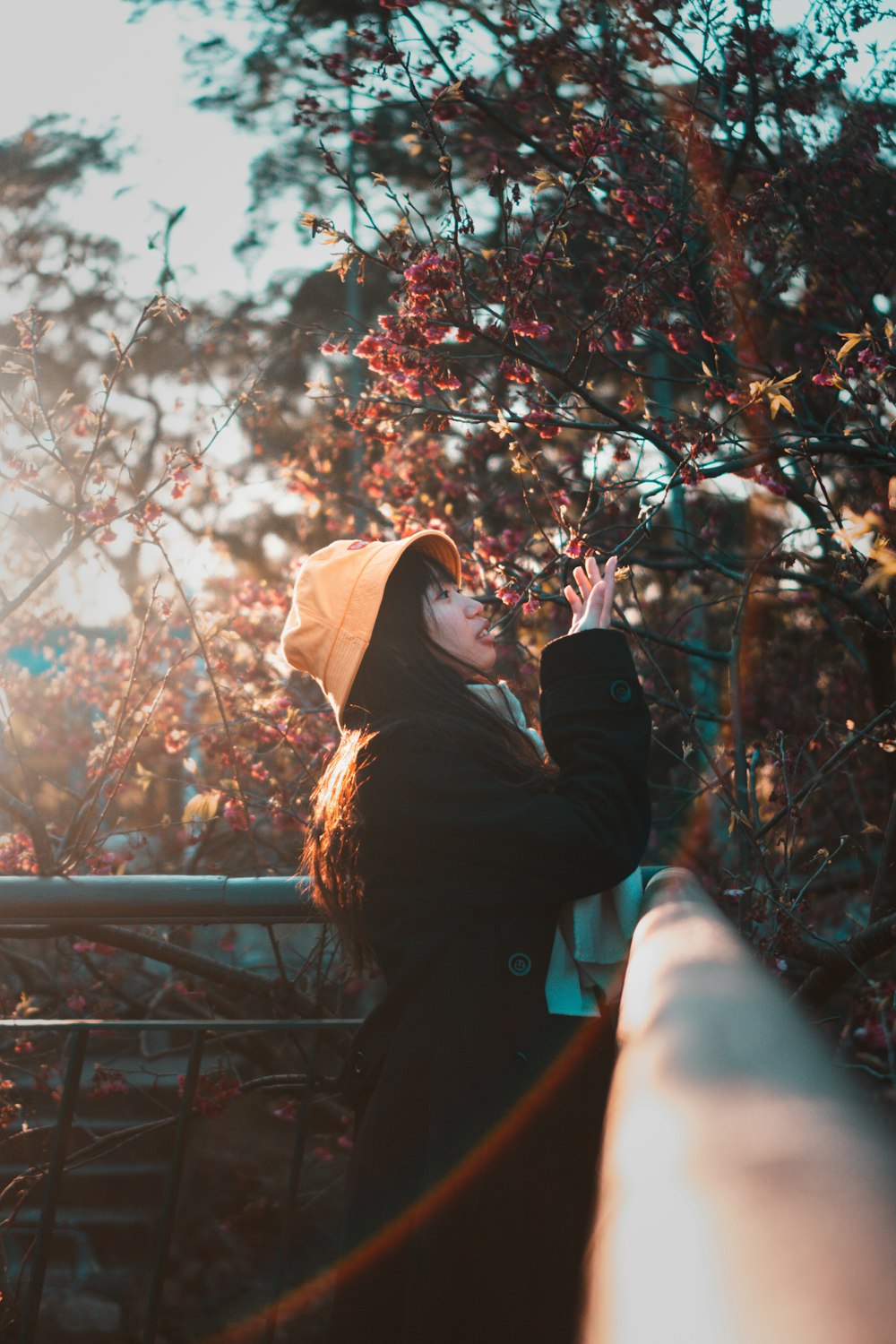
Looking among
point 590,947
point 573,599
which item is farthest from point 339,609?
point 590,947

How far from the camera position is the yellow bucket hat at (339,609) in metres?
2.02

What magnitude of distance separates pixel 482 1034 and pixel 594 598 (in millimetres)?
749

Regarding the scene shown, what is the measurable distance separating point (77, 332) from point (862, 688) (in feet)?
25.3

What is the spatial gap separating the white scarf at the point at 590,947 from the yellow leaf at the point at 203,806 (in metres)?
2.85

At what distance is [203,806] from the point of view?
15.1ft

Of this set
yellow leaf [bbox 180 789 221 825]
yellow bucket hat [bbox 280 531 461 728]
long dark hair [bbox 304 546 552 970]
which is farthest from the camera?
yellow leaf [bbox 180 789 221 825]

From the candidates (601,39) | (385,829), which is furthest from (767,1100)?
(601,39)

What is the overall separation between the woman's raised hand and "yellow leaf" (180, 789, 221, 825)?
8.79ft

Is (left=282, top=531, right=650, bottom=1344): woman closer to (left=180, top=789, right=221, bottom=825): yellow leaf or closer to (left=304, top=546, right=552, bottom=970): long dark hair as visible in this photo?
(left=304, top=546, right=552, bottom=970): long dark hair

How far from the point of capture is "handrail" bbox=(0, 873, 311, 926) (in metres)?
2.21

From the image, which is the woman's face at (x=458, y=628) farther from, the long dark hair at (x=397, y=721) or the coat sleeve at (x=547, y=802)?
the coat sleeve at (x=547, y=802)

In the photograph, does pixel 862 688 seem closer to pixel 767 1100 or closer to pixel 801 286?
pixel 801 286

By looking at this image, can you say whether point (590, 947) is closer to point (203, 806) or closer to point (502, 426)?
point (502, 426)

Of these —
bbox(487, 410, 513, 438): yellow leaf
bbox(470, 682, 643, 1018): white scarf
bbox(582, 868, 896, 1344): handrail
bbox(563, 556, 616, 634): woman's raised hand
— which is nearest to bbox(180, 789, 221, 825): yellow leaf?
bbox(487, 410, 513, 438): yellow leaf
